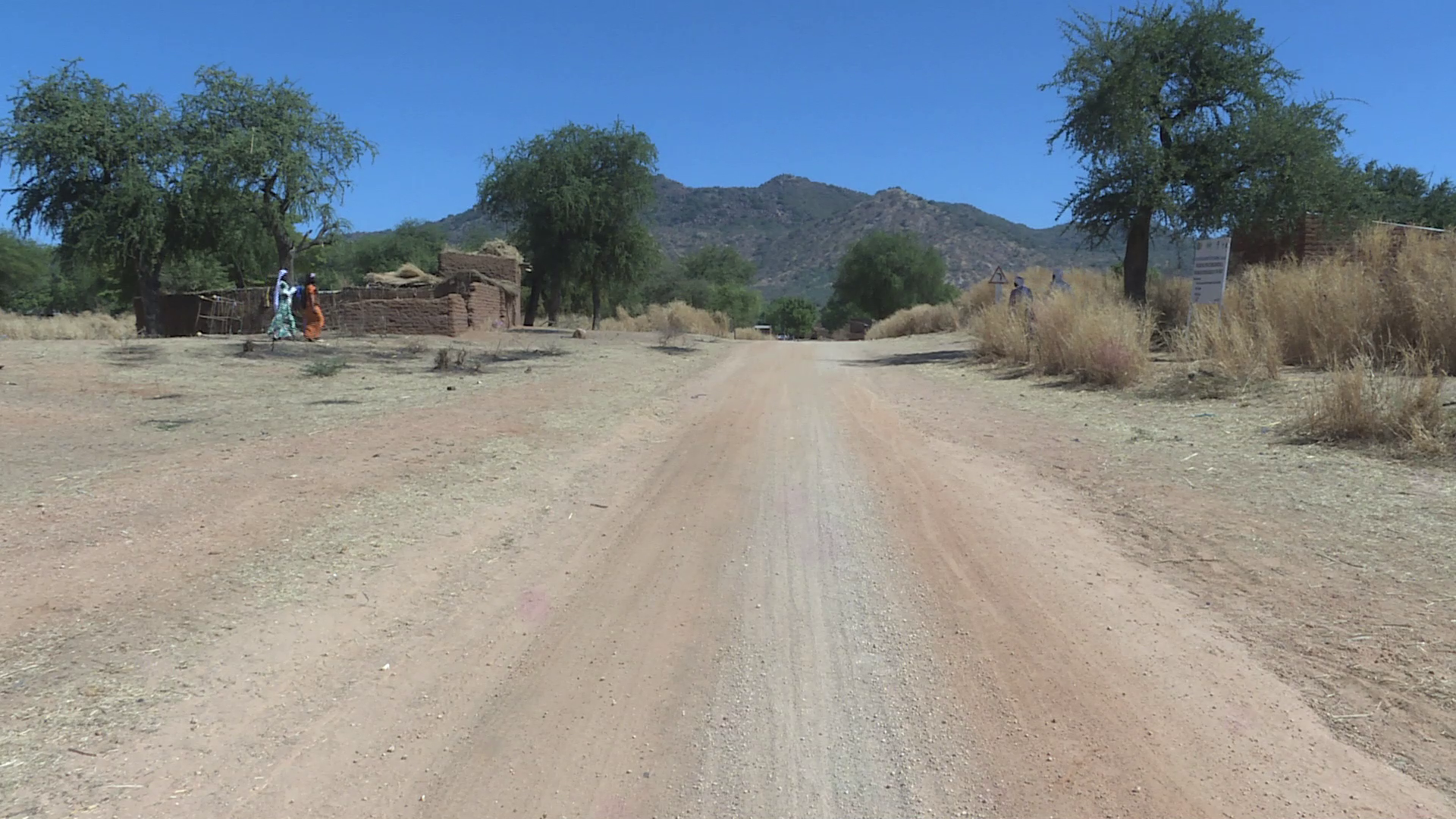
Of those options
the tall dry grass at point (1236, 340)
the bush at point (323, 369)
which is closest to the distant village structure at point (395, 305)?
the bush at point (323, 369)

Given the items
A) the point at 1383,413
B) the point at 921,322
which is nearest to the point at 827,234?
the point at 921,322

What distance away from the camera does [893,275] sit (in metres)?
69.4

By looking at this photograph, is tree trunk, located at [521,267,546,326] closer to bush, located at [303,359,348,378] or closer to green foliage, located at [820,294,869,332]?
bush, located at [303,359,348,378]

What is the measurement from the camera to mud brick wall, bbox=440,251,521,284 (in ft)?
104

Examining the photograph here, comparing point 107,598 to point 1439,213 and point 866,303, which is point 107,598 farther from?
point 866,303

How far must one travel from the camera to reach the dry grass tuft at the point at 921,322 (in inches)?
1560

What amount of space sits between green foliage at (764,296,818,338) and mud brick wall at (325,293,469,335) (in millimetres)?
50879

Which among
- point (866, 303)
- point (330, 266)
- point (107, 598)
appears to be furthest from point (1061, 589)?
point (330, 266)

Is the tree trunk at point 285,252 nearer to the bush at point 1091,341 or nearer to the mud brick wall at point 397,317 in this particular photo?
the mud brick wall at point 397,317

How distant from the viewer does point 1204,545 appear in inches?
232

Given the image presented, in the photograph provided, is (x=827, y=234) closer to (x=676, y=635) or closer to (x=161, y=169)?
(x=161, y=169)

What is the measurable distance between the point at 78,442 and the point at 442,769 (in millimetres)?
7180

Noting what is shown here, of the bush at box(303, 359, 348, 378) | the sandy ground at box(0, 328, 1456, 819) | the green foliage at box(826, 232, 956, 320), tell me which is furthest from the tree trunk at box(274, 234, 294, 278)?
the green foliage at box(826, 232, 956, 320)

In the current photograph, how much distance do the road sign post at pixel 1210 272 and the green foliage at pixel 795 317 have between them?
196 ft
